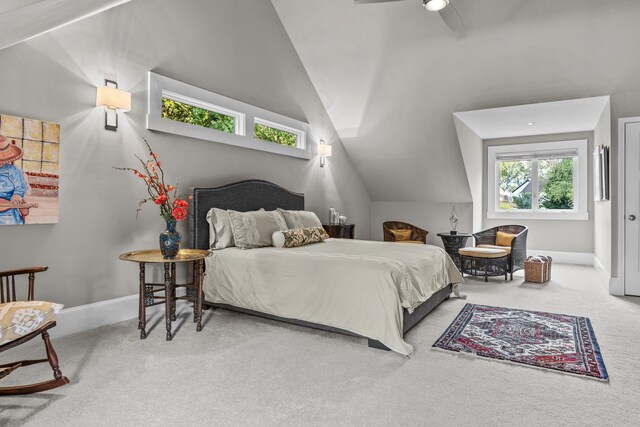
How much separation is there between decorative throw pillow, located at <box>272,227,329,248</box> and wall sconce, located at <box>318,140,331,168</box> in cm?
211

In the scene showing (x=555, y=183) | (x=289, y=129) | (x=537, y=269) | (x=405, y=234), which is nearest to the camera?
(x=537, y=269)

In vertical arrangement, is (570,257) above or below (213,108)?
below

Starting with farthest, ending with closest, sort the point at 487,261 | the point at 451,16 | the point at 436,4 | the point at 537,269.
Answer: the point at 487,261 → the point at 537,269 → the point at 451,16 → the point at 436,4

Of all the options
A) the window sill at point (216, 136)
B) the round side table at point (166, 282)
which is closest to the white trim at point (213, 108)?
the window sill at point (216, 136)

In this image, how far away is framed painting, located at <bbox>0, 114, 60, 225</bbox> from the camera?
2.82 m

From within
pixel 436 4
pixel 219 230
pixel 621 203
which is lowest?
pixel 219 230

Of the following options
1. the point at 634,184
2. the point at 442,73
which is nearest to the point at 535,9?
the point at 442,73

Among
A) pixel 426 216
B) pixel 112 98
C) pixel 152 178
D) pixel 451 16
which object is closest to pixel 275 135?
pixel 152 178

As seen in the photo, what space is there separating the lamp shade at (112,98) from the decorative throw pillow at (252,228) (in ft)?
4.55

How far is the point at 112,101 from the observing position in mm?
3373

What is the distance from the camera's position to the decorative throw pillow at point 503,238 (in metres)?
6.17

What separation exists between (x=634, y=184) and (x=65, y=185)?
5826mm

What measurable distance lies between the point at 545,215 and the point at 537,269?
8.57 feet

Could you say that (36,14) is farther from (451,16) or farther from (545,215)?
(545,215)
